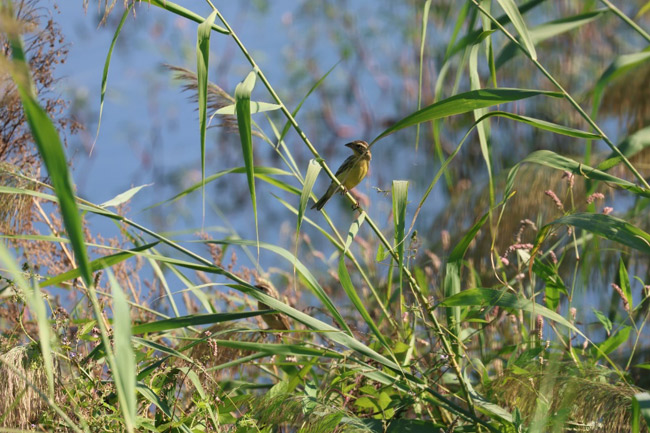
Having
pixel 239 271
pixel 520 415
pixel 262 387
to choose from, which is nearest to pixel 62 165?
pixel 520 415

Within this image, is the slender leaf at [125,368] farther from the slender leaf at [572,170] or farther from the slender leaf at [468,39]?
the slender leaf at [468,39]

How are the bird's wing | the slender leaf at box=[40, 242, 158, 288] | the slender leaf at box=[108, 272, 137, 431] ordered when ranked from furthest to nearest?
the bird's wing, the slender leaf at box=[40, 242, 158, 288], the slender leaf at box=[108, 272, 137, 431]

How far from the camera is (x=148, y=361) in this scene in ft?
6.28

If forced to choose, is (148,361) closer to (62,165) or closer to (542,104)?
(62,165)

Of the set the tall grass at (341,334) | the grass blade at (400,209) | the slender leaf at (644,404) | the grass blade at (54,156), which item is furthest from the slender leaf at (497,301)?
the grass blade at (54,156)

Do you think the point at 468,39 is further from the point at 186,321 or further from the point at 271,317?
the point at 271,317

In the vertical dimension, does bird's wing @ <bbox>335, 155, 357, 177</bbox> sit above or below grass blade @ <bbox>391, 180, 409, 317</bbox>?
below

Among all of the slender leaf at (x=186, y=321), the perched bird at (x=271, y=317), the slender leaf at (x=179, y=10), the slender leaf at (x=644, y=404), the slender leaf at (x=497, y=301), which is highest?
the slender leaf at (x=179, y=10)

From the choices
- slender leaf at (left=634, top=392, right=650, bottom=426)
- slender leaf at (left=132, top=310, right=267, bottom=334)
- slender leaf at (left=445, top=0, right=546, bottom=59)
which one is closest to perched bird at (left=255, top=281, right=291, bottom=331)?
slender leaf at (left=132, top=310, right=267, bottom=334)

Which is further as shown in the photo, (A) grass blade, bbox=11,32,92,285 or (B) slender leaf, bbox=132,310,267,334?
(B) slender leaf, bbox=132,310,267,334

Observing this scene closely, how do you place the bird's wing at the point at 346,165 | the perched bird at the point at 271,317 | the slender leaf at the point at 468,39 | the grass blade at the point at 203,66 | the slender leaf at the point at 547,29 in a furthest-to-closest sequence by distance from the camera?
1. the bird's wing at the point at 346,165
2. the perched bird at the point at 271,317
3. the slender leaf at the point at 547,29
4. the slender leaf at the point at 468,39
5. the grass blade at the point at 203,66

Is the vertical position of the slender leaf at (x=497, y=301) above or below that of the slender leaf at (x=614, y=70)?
below

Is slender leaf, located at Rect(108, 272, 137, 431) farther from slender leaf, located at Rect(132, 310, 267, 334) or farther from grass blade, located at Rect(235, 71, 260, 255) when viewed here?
slender leaf, located at Rect(132, 310, 267, 334)

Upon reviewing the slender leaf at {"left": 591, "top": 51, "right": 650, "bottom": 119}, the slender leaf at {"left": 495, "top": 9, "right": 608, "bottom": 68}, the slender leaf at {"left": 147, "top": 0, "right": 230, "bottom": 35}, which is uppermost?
the slender leaf at {"left": 147, "top": 0, "right": 230, "bottom": 35}
